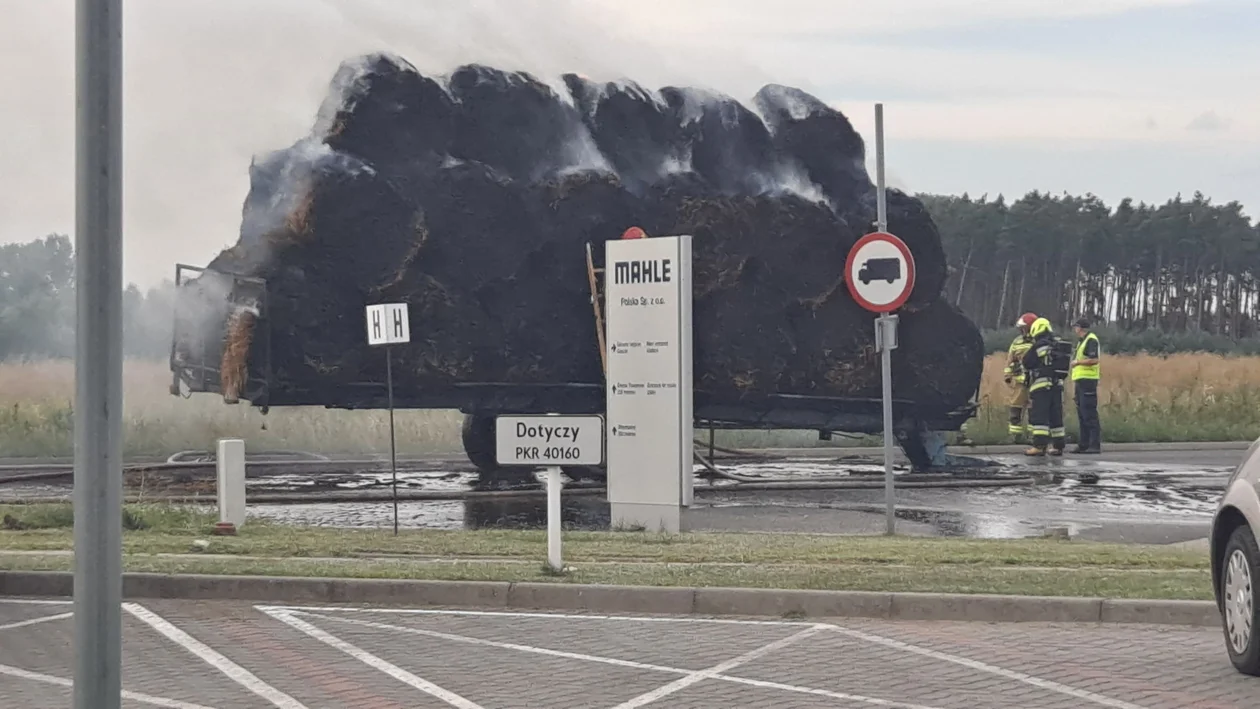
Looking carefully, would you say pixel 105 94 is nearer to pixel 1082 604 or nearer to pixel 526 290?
pixel 1082 604

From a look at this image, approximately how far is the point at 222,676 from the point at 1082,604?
4.98 m

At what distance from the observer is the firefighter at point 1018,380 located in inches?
938

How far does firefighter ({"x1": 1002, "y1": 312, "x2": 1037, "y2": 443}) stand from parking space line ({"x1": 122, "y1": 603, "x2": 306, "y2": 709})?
51.7 feet

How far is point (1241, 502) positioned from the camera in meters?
8.02

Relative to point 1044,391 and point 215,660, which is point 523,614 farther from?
point 1044,391

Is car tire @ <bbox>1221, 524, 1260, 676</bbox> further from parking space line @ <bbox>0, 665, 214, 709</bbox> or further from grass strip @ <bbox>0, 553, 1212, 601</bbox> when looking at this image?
parking space line @ <bbox>0, 665, 214, 709</bbox>

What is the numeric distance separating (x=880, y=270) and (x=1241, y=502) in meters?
5.92

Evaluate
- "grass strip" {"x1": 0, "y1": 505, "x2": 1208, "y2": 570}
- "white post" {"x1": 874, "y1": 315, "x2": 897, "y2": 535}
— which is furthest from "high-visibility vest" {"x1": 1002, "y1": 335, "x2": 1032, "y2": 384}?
"grass strip" {"x1": 0, "y1": 505, "x2": 1208, "y2": 570}

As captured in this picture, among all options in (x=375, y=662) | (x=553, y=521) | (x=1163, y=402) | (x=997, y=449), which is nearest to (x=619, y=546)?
(x=553, y=521)

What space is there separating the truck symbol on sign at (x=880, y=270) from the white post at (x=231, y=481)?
218 inches

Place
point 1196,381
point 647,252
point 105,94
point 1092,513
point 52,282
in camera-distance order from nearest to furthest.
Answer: point 105,94, point 647,252, point 1092,513, point 52,282, point 1196,381

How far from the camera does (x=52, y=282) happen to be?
2070 cm

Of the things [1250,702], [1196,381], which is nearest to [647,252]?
[1250,702]

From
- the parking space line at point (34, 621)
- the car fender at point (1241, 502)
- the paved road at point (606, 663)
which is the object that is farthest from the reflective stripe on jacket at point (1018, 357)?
the parking space line at point (34, 621)
